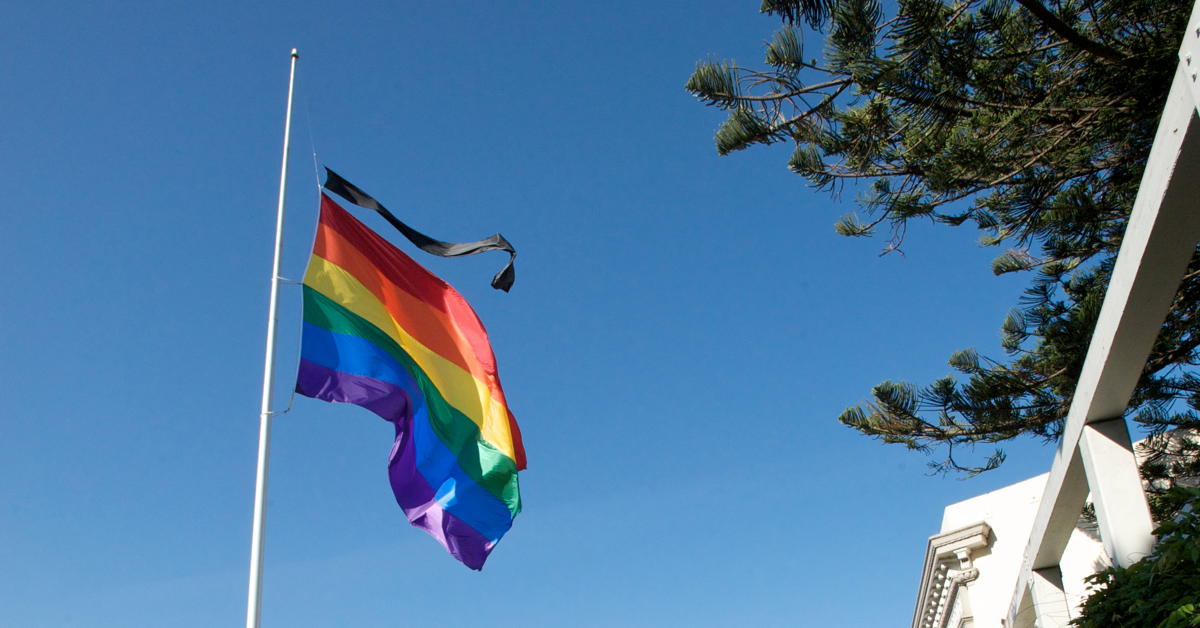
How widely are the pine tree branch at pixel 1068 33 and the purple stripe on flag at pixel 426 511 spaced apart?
436 cm

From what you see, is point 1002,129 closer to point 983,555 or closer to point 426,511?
point 426,511

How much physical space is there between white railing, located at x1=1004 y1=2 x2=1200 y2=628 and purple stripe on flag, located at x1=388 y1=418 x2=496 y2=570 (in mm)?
3267

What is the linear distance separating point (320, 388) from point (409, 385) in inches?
27.1

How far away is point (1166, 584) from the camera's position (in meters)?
3.40

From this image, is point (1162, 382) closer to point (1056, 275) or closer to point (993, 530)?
point (1056, 275)

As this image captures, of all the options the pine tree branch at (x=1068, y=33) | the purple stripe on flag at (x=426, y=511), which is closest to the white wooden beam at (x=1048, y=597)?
the pine tree branch at (x=1068, y=33)

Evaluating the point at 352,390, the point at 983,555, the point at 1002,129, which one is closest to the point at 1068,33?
the point at 1002,129

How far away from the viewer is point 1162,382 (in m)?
9.57

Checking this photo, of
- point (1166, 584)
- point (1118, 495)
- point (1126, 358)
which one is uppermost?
point (1126, 358)

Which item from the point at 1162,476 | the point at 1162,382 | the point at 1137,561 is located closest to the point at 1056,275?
the point at 1162,382

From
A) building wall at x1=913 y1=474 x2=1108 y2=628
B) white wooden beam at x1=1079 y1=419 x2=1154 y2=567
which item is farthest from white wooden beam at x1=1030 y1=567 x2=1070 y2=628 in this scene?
building wall at x1=913 y1=474 x2=1108 y2=628

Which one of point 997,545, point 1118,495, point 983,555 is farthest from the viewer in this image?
point 983,555

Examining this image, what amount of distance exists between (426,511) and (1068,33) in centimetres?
474

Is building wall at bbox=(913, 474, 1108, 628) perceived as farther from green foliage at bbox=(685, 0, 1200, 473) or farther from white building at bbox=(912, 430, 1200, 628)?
→ green foliage at bbox=(685, 0, 1200, 473)
